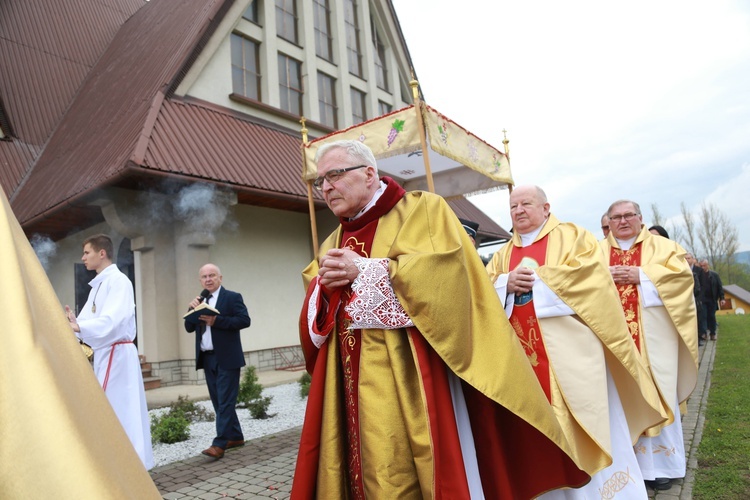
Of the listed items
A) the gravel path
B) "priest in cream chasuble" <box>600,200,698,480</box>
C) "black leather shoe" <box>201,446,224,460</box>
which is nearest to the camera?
"priest in cream chasuble" <box>600,200,698,480</box>

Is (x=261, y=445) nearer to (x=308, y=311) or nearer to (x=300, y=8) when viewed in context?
(x=308, y=311)

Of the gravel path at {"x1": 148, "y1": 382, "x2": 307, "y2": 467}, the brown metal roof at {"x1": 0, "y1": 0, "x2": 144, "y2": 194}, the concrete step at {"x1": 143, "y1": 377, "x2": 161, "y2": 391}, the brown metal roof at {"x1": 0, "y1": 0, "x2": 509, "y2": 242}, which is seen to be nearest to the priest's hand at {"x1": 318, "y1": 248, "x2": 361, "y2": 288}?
the gravel path at {"x1": 148, "y1": 382, "x2": 307, "y2": 467}

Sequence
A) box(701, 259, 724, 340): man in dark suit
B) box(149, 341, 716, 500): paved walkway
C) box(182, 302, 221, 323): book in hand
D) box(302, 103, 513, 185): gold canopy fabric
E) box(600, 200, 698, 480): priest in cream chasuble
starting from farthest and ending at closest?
box(701, 259, 724, 340): man in dark suit < box(302, 103, 513, 185): gold canopy fabric < box(182, 302, 221, 323): book in hand < box(149, 341, 716, 500): paved walkway < box(600, 200, 698, 480): priest in cream chasuble

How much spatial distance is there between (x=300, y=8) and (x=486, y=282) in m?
12.2

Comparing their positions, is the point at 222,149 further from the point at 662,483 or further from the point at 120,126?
the point at 662,483

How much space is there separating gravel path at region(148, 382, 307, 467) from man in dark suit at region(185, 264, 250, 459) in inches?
15.4

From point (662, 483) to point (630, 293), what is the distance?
133 cm

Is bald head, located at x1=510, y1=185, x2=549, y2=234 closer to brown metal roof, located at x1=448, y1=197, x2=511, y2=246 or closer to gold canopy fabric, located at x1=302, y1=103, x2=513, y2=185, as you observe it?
gold canopy fabric, located at x1=302, y1=103, x2=513, y2=185

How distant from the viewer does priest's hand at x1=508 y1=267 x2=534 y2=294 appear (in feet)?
10.4

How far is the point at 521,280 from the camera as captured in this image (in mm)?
3166

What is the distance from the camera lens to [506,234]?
53.6ft

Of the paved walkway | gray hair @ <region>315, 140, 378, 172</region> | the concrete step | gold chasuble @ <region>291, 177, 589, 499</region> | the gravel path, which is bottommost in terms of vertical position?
the paved walkway

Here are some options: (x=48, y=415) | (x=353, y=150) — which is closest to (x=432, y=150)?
(x=353, y=150)

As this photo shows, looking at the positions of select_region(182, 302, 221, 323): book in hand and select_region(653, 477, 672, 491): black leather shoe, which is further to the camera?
select_region(182, 302, 221, 323): book in hand
